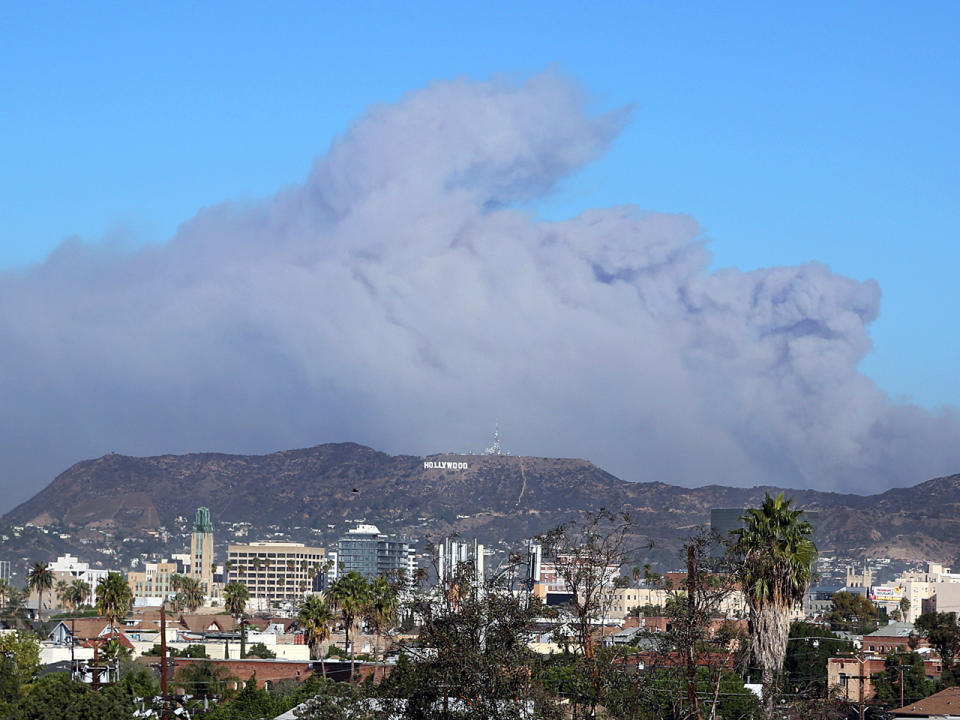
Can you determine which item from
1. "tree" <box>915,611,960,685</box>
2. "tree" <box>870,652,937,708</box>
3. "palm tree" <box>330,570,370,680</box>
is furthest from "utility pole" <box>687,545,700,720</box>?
"palm tree" <box>330,570,370,680</box>

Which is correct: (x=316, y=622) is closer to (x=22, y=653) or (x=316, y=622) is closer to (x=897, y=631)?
(x=22, y=653)

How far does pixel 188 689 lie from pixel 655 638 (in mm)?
66252

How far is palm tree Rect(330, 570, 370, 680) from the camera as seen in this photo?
412 ft

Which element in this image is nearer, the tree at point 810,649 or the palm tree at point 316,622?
the tree at point 810,649

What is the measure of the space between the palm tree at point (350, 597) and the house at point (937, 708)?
48332 mm

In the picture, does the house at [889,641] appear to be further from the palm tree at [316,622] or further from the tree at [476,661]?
the tree at [476,661]

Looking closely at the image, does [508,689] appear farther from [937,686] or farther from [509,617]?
[937,686]

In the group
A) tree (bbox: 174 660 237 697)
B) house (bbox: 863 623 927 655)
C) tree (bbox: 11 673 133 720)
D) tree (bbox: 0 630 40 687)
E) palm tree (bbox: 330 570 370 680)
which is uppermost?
palm tree (bbox: 330 570 370 680)

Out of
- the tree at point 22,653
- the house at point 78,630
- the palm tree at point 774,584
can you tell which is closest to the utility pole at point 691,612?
the palm tree at point 774,584

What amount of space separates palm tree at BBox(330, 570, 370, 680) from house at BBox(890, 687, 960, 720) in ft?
159

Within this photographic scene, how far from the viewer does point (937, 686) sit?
4515 inches

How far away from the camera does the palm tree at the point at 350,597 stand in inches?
4946

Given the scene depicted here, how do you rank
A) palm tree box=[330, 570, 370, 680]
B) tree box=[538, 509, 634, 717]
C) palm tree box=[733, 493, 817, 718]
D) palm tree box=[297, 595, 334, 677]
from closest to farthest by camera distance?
tree box=[538, 509, 634, 717] < palm tree box=[733, 493, 817, 718] < palm tree box=[297, 595, 334, 677] < palm tree box=[330, 570, 370, 680]

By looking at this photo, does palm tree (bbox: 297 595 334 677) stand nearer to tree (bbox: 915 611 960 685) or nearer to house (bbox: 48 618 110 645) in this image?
house (bbox: 48 618 110 645)
